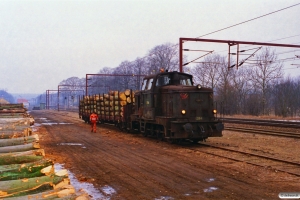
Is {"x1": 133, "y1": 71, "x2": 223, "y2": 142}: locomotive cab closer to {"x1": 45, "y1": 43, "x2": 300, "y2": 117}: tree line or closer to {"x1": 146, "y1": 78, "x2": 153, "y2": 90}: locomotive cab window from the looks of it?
{"x1": 146, "y1": 78, "x2": 153, "y2": 90}: locomotive cab window

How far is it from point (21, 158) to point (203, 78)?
54.7 m

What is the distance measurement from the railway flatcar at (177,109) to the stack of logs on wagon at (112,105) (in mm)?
4414

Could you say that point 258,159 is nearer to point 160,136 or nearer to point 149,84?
point 160,136

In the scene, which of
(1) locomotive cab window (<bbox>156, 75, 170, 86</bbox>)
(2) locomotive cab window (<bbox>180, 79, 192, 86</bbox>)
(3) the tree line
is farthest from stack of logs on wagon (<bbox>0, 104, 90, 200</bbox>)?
(3) the tree line

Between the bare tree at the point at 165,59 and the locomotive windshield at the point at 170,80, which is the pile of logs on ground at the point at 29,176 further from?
the bare tree at the point at 165,59

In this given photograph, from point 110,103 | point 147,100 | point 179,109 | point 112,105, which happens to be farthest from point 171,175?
point 110,103

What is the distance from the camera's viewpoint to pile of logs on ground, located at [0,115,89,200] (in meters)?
4.80

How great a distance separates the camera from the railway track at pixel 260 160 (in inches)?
391

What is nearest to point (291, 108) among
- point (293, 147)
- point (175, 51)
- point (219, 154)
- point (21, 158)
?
point (175, 51)

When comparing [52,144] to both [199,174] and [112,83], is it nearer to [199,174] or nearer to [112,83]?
[199,174]

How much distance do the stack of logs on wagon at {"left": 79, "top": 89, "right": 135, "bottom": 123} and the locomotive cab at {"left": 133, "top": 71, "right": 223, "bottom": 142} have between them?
535cm

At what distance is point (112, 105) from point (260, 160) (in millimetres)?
15807

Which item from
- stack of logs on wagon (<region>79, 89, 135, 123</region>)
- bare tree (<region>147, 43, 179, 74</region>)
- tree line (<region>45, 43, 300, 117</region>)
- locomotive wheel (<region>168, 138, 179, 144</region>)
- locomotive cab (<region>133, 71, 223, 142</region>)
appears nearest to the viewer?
locomotive cab (<region>133, 71, 223, 142</region>)

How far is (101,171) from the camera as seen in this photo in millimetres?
9922
